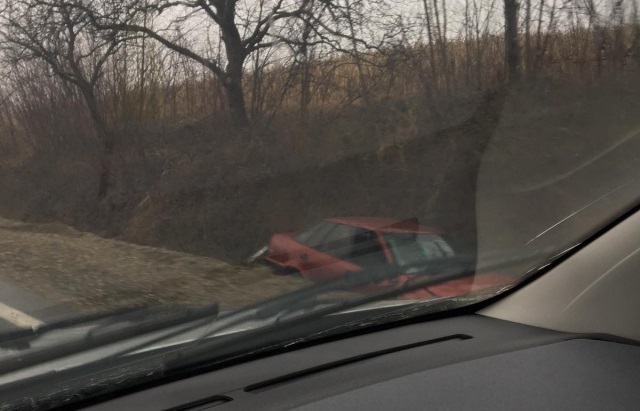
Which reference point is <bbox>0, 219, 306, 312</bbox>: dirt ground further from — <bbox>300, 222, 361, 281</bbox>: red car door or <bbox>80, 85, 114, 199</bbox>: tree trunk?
<bbox>80, 85, 114, 199</bbox>: tree trunk

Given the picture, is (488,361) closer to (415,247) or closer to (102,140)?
(415,247)

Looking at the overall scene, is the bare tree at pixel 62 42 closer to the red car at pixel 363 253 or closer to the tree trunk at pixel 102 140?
the tree trunk at pixel 102 140

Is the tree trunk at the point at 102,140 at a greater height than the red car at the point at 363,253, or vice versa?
the tree trunk at the point at 102,140

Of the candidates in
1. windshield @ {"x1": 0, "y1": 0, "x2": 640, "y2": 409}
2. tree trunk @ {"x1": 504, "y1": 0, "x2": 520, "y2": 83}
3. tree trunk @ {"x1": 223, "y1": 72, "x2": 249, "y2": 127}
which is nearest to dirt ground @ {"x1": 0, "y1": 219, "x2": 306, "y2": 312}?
windshield @ {"x1": 0, "y1": 0, "x2": 640, "y2": 409}

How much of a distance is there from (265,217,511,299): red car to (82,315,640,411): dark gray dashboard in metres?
0.59

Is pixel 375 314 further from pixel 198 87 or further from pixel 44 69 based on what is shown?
pixel 44 69

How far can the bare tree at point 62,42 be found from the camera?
13484mm

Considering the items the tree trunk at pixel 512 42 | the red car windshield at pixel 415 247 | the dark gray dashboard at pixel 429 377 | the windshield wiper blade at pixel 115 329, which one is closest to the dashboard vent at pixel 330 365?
the dark gray dashboard at pixel 429 377

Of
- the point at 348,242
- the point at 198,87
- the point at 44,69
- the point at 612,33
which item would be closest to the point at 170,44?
the point at 198,87

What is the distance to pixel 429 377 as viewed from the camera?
292cm

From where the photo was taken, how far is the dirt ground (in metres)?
5.45

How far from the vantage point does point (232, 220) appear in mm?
11852

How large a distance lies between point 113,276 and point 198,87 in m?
6.56

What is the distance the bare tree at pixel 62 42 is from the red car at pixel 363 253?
809 cm
